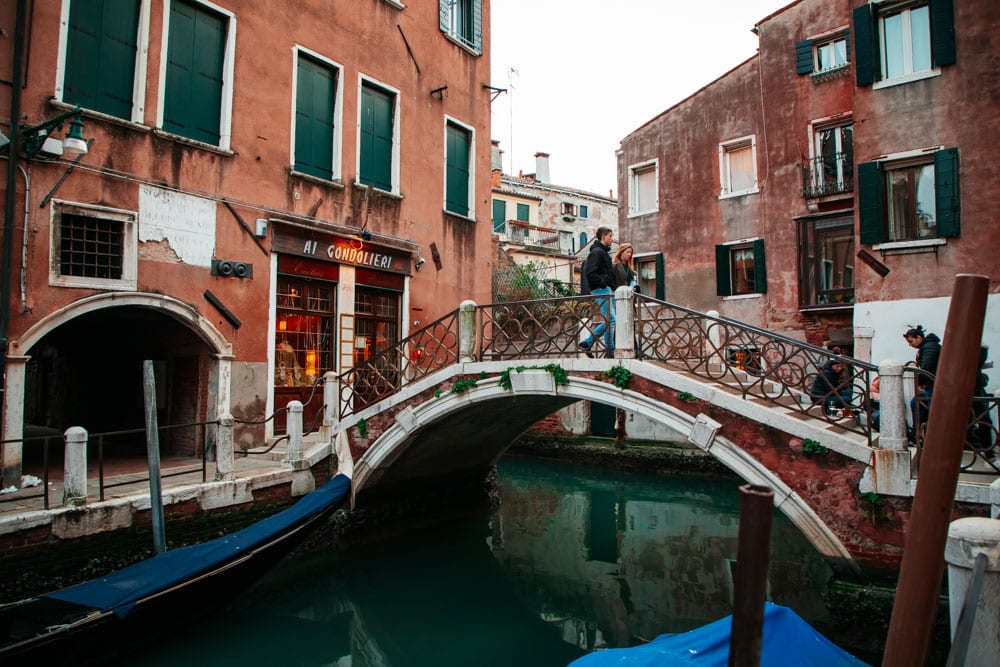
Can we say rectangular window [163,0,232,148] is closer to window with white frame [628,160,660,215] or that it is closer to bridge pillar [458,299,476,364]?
bridge pillar [458,299,476,364]

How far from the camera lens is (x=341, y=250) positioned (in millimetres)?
9062

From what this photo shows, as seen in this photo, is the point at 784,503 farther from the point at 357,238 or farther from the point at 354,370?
the point at 357,238

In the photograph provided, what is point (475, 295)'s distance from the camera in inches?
442

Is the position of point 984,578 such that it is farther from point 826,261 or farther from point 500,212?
point 500,212

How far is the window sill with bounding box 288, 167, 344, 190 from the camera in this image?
333 inches

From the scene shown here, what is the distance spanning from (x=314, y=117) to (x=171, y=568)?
6.01 metres

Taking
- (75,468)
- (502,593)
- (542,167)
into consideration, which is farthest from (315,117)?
(542,167)

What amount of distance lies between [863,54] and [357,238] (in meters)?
8.19

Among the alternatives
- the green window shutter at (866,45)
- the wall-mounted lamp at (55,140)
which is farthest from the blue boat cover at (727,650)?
the green window shutter at (866,45)

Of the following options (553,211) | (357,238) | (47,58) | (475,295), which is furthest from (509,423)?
(553,211)

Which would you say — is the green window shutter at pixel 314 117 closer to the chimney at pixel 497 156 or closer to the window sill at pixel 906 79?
the window sill at pixel 906 79

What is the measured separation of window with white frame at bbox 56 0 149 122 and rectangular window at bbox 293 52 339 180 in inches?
78.7

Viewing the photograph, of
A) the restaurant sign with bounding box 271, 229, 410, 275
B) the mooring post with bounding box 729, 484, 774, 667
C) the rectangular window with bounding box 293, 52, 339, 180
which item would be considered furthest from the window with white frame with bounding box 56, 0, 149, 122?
the mooring post with bounding box 729, 484, 774, 667

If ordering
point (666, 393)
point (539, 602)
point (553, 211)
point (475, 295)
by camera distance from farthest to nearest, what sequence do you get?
point (553, 211), point (475, 295), point (539, 602), point (666, 393)
